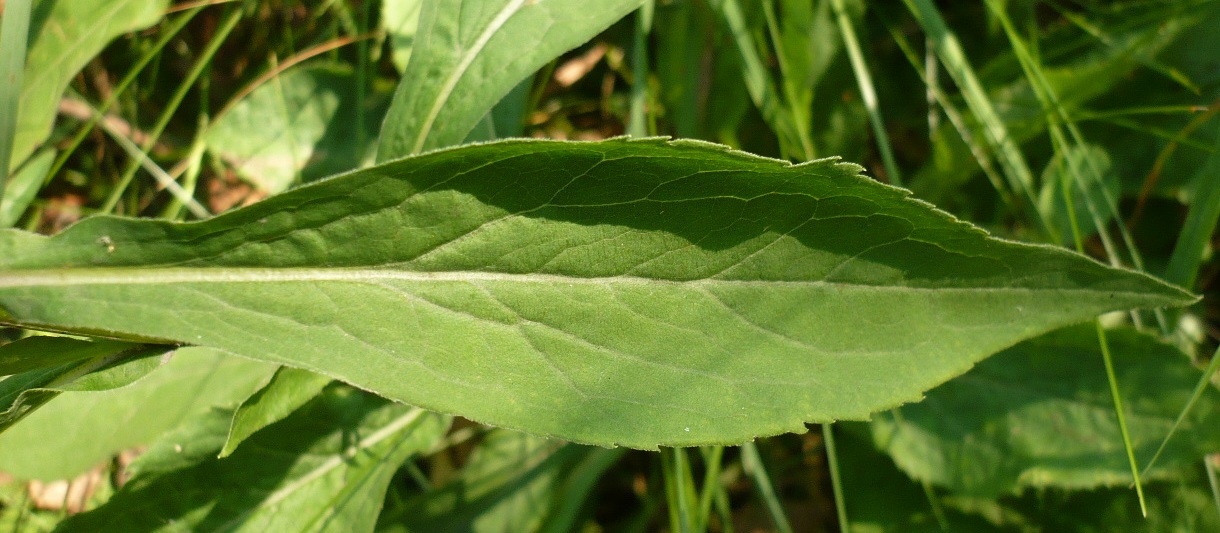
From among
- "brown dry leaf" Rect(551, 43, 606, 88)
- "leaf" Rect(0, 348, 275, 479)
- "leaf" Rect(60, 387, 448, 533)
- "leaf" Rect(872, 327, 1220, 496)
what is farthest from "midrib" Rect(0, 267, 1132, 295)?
"brown dry leaf" Rect(551, 43, 606, 88)

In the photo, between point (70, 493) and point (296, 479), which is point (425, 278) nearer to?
point (296, 479)

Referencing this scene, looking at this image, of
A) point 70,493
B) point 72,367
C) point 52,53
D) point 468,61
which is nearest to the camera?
point 72,367

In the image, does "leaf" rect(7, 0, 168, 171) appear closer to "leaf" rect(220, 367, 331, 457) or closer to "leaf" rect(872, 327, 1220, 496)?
"leaf" rect(220, 367, 331, 457)

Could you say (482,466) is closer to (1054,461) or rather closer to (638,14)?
(638,14)

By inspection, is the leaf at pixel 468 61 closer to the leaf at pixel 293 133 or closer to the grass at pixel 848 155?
the grass at pixel 848 155

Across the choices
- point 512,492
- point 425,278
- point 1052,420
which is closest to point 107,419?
point 512,492

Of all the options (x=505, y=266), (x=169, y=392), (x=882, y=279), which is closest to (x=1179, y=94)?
(x=882, y=279)
